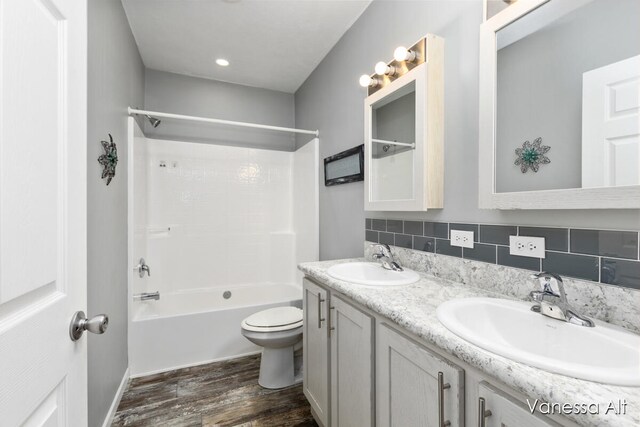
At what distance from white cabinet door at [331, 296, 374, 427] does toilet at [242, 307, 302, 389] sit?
2.20ft

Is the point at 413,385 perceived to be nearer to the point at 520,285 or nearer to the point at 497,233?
the point at 520,285

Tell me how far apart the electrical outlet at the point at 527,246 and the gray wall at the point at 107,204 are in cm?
184

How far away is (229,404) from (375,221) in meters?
1.52

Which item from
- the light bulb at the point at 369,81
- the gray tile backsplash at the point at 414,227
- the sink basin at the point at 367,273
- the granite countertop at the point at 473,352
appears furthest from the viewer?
the light bulb at the point at 369,81

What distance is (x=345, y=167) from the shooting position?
7.32ft

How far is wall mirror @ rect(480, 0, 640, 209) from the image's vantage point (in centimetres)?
79

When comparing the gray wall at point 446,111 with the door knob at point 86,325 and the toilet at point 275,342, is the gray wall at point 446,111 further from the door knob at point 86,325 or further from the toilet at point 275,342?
the door knob at point 86,325

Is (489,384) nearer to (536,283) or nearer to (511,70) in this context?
(536,283)

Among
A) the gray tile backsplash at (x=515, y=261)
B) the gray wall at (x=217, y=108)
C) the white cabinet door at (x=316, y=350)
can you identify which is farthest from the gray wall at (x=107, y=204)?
the gray tile backsplash at (x=515, y=261)

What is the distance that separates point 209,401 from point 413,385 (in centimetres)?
158

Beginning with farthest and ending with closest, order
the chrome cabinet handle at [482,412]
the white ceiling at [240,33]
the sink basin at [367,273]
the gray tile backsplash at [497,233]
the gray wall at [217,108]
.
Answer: the gray wall at [217,108], the white ceiling at [240,33], the sink basin at [367,273], the gray tile backsplash at [497,233], the chrome cabinet handle at [482,412]

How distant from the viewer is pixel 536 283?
0.97 m

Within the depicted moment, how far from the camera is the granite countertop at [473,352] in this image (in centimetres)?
48

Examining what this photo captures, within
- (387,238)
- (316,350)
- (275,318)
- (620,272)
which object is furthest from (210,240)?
(620,272)
